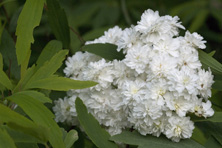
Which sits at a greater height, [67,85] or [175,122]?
[67,85]

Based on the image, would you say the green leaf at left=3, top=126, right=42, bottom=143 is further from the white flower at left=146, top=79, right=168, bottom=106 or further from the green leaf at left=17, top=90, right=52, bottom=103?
the white flower at left=146, top=79, right=168, bottom=106

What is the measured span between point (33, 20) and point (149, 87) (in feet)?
1.55

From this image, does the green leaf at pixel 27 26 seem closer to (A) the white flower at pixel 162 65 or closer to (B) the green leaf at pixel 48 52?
(B) the green leaf at pixel 48 52

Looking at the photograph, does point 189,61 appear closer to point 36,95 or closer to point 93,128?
point 93,128

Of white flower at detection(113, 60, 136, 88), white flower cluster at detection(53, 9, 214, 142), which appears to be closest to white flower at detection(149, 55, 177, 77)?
white flower cluster at detection(53, 9, 214, 142)

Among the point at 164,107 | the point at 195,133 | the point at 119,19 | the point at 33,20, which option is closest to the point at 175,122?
the point at 164,107

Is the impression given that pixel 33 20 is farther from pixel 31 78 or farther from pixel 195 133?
pixel 195 133

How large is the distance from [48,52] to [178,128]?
620 mm

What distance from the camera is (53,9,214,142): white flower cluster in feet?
4.06

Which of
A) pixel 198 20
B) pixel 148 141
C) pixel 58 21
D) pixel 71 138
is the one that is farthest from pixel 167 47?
pixel 198 20

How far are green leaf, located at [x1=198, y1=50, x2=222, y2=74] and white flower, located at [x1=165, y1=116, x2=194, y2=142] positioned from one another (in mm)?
235

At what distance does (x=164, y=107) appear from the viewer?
123 centimetres

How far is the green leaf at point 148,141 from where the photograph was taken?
3.99ft

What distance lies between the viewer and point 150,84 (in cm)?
125
